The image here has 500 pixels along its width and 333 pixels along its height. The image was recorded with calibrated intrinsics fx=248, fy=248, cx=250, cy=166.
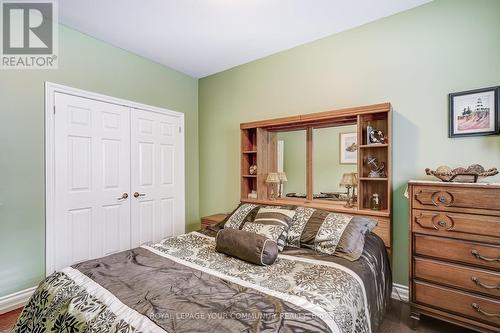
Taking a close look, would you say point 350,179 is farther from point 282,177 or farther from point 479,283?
point 479,283

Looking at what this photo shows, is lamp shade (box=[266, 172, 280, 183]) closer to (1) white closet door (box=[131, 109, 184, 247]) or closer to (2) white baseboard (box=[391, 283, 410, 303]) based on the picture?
(1) white closet door (box=[131, 109, 184, 247])

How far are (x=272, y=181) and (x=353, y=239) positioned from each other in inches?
50.9

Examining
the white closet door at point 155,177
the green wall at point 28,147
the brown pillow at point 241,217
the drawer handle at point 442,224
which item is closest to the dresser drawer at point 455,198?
the drawer handle at point 442,224

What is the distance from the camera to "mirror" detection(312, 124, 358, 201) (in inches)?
105

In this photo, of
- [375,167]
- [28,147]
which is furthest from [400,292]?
[28,147]

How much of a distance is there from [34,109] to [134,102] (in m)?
1.03

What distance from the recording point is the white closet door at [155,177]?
321cm

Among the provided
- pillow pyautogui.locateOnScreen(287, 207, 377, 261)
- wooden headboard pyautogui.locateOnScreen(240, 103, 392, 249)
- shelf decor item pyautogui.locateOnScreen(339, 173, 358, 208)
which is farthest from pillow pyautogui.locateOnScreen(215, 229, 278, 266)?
shelf decor item pyautogui.locateOnScreen(339, 173, 358, 208)

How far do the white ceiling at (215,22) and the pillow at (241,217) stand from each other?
191cm

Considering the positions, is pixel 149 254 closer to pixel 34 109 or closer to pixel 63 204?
pixel 63 204

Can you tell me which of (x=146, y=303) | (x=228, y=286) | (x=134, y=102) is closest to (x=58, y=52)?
(x=134, y=102)

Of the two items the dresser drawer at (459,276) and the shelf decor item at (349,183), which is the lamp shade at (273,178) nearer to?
the shelf decor item at (349,183)

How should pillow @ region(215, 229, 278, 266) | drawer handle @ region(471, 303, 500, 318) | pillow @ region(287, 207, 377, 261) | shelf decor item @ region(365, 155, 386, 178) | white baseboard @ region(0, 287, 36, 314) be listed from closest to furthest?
drawer handle @ region(471, 303, 500, 318), pillow @ region(215, 229, 278, 266), pillow @ region(287, 207, 377, 261), white baseboard @ region(0, 287, 36, 314), shelf decor item @ region(365, 155, 386, 178)

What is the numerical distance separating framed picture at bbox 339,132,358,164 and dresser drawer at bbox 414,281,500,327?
4.07 ft
